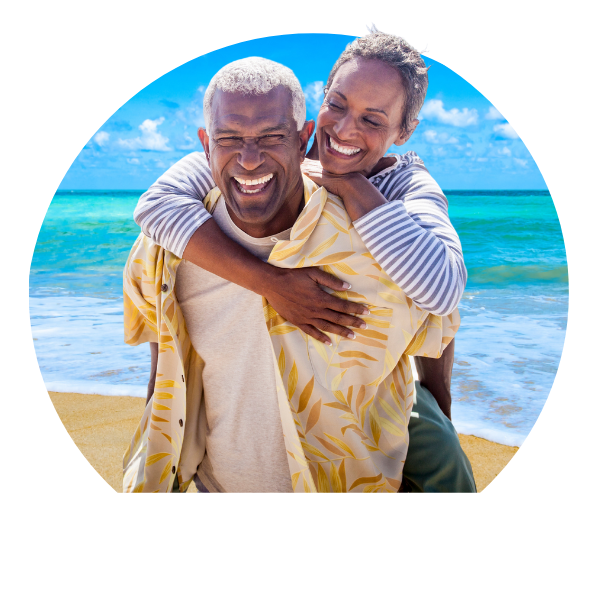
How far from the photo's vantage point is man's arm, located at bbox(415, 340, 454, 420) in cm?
222

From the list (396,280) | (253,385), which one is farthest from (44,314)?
(396,280)

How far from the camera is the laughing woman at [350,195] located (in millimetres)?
1643

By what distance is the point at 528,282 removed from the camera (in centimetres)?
281

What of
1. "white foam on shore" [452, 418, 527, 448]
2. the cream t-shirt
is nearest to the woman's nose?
the cream t-shirt

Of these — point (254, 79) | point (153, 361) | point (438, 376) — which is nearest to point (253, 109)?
point (254, 79)

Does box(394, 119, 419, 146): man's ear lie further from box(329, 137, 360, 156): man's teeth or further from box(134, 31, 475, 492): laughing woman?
box(329, 137, 360, 156): man's teeth

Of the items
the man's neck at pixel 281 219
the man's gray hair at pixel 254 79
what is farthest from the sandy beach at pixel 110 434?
the man's gray hair at pixel 254 79

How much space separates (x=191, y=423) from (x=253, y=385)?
0.30 meters

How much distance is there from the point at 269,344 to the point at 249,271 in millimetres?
282

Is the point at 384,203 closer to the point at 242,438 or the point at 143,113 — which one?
the point at 242,438

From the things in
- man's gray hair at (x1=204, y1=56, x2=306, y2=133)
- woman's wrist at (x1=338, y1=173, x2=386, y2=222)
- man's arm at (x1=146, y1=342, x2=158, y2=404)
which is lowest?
man's arm at (x1=146, y1=342, x2=158, y2=404)

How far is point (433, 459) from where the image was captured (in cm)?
203

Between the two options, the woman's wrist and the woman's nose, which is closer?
the woman's wrist

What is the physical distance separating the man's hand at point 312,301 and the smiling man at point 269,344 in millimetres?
35
